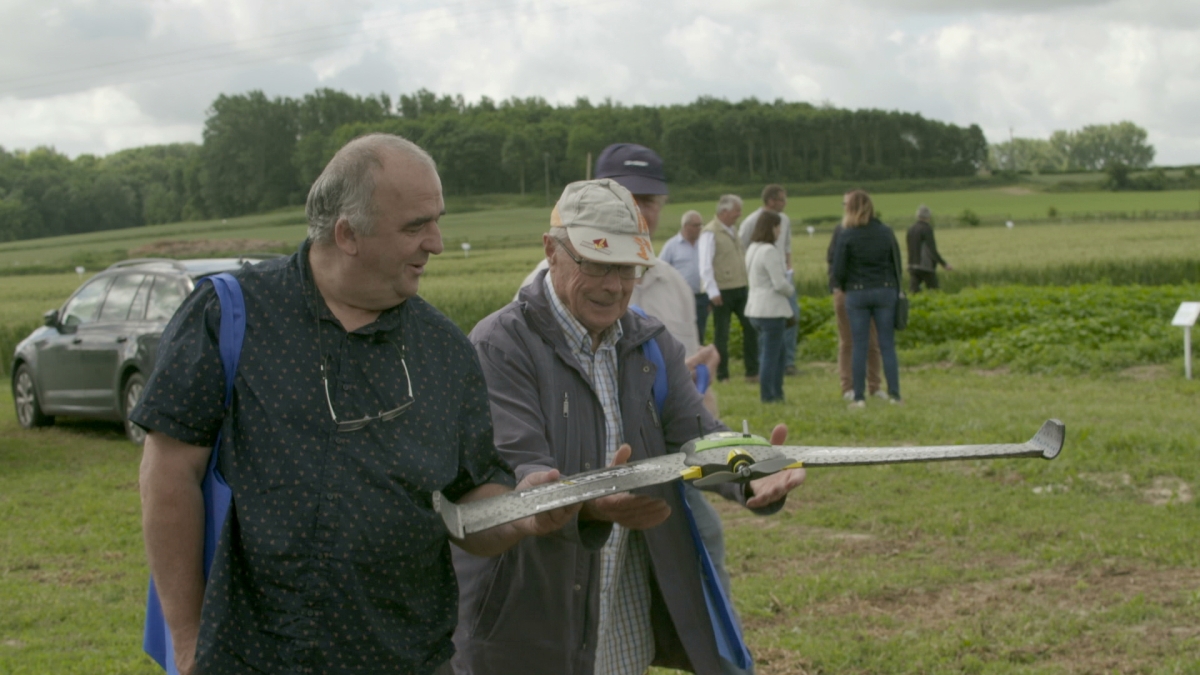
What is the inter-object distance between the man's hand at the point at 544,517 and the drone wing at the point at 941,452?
473 mm

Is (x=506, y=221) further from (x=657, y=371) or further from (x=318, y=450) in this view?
(x=318, y=450)

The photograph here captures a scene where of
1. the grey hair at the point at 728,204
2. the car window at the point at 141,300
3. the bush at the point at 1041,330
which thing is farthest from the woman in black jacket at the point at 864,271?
the car window at the point at 141,300

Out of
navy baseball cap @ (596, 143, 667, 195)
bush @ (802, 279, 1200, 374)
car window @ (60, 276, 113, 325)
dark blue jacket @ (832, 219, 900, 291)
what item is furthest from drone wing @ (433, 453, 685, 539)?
bush @ (802, 279, 1200, 374)

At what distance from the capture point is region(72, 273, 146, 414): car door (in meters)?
11.0

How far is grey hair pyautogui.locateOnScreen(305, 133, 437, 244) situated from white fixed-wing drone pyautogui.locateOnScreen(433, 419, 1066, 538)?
0.57m

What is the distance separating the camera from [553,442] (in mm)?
2848

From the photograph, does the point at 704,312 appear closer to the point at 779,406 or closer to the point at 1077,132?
the point at 779,406

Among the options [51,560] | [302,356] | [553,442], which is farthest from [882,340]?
[302,356]

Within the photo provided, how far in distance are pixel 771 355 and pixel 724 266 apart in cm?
151

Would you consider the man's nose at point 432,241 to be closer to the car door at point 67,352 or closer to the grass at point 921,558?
the grass at point 921,558

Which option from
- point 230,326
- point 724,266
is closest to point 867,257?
point 724,266

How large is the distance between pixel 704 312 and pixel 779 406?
200cm

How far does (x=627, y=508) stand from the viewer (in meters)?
2.46

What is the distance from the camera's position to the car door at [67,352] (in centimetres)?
1164
